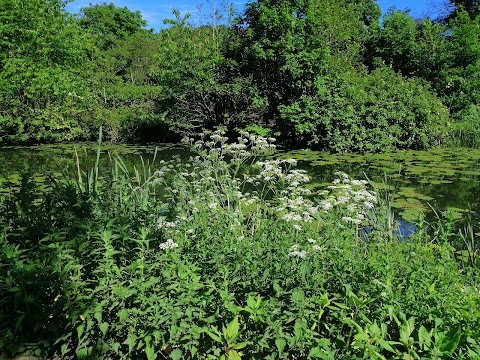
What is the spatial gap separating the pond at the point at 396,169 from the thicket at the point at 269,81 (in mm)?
1107

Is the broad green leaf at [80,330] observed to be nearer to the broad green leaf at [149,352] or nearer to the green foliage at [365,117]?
the broad green leaf at [149,352]

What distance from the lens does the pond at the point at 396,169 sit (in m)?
6.71

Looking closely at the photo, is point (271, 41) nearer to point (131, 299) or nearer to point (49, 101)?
point (49, 101)

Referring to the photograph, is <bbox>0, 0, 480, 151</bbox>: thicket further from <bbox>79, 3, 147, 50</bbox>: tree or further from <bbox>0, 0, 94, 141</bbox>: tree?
<bbox>79, 3, 147, 50</bbox>: tree

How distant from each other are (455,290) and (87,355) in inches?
75.3

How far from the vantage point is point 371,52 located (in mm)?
19453

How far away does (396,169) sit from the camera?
377 inches

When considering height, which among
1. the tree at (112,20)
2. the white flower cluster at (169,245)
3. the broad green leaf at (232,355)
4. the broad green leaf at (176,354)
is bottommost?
the broad green leaf at (176,354)

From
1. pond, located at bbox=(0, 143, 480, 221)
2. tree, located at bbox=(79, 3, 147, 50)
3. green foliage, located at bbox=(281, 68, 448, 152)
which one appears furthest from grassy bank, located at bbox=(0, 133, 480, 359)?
tree, located at bbox=(79, 3, 147, 50)

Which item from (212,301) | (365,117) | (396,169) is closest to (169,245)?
(212,301)

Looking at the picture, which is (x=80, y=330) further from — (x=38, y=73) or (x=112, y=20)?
(x=112, y=20)

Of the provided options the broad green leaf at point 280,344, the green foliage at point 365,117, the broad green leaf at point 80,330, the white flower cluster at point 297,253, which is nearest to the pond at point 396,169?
the green foliage at point 365,117

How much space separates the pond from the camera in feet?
22.0

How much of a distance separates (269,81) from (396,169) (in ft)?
21.6
